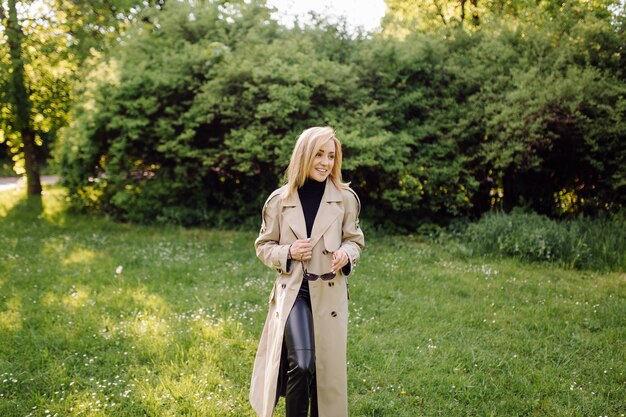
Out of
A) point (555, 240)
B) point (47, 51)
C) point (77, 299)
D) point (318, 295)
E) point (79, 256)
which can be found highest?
point (47, 51)

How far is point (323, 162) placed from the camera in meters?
3.42

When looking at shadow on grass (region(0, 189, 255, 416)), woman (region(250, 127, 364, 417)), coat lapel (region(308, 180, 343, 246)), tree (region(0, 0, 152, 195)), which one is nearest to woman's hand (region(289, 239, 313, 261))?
woman (region(250, 127, 364, 417))

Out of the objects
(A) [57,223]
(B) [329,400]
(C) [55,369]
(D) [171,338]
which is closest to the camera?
(B) [329,400]

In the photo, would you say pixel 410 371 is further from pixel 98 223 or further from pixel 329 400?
pixel 98 223

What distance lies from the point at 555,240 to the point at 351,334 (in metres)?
4.63

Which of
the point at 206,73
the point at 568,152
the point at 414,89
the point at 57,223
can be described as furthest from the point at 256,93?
the point at 568,152

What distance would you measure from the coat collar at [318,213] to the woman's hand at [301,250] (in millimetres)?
99

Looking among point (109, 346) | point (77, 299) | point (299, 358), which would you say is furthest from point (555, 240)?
point (77, 299)

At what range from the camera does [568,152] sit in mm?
9805

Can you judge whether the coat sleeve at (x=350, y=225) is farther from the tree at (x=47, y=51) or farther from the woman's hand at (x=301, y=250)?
the tree at (x=47, y=51)

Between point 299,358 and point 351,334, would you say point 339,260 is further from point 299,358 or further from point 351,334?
point 351,334

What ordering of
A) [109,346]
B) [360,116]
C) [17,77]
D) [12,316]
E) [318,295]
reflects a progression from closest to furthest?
[318,295] → [109,346] → [12,316] → [360,116] → [17,77]

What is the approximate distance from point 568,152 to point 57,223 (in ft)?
36.2

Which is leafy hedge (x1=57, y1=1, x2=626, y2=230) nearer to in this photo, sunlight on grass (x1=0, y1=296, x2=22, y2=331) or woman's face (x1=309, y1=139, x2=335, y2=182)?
sunlight on grass (x1=0, y1=296, x2=22, y2=331)
